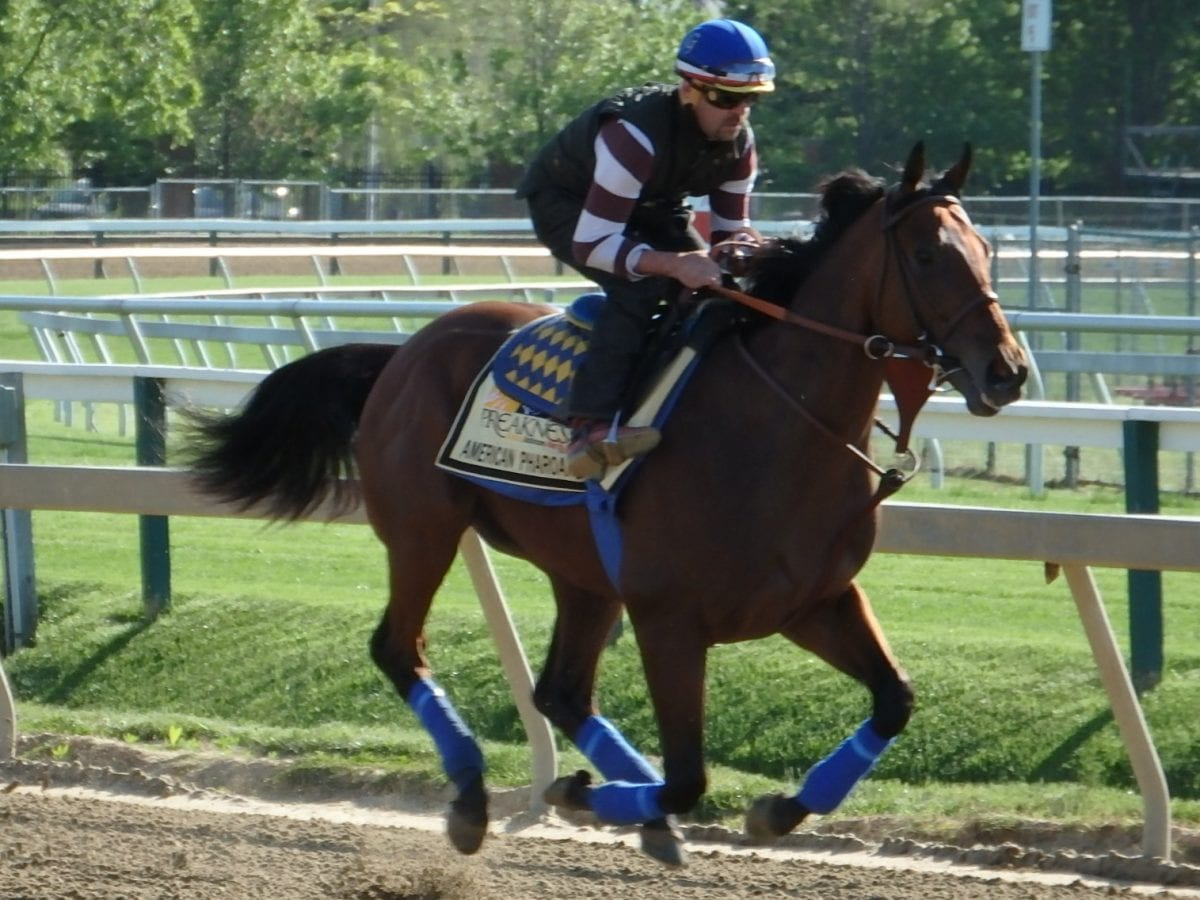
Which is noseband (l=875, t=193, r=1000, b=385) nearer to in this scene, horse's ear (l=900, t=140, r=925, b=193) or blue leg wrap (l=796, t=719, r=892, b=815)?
horse's ear (l=900, t=140, r=925, b=193)

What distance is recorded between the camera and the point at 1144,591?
6.55m

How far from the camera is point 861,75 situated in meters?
41.2

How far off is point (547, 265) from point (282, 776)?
22.6m

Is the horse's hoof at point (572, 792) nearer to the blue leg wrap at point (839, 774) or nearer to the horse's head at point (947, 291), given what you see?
the blue leg wrap at point (839, 774)

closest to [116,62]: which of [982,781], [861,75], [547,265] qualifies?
[547,265]

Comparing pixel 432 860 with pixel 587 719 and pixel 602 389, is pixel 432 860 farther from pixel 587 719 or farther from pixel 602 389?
pixel 602 389

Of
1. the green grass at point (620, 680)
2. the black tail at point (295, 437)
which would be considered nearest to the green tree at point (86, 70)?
the green grass at point (620, 680)

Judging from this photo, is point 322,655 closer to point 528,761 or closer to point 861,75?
point 528,761

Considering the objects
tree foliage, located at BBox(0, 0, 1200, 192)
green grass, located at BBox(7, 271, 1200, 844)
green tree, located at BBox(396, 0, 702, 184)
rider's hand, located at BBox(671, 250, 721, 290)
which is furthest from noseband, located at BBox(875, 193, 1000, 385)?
green tree, located at BBox(396, 0, 702, 184)

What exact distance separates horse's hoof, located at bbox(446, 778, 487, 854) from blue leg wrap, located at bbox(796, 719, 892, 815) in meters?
0.90

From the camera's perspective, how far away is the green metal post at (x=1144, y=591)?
654 cm

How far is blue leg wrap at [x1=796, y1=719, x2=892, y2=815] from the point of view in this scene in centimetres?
487

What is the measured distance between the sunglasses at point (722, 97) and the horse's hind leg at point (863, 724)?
1239 millimetres

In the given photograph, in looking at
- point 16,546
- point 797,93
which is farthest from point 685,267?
point 797,93
